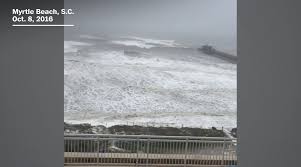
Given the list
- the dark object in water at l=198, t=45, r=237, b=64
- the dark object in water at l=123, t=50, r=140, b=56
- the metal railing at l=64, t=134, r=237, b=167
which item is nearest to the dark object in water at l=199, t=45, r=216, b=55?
the dark object in water at l=198, t=45, r=237, b=64

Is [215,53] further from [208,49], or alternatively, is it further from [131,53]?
[131,53]

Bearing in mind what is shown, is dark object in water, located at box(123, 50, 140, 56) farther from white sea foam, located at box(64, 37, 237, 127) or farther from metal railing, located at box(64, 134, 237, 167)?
metal railing, located at box(64, 134, 237, 167)

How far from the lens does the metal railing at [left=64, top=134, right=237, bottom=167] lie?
4664 mm

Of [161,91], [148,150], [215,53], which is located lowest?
[148,150]

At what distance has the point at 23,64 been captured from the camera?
9.90ft

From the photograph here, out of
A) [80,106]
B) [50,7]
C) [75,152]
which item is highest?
[50,7]

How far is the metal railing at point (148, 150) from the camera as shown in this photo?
4664mm

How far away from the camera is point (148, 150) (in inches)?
186

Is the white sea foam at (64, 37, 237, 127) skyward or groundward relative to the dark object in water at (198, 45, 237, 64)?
groundward

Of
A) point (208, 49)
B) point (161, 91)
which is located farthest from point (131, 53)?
point (208, 49)

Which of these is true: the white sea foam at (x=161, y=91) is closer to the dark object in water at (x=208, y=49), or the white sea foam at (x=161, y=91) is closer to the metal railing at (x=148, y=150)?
the dark object in water at (x=208, y=49)
